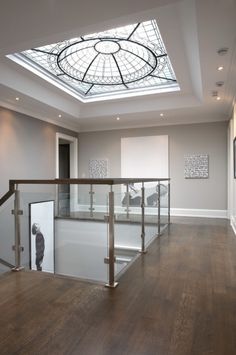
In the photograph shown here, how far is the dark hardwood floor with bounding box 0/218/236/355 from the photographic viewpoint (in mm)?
1752

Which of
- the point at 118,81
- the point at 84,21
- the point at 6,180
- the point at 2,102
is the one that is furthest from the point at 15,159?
the point at 84,21

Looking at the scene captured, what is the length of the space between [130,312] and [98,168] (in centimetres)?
652

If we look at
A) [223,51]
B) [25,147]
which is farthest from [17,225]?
[223,51]

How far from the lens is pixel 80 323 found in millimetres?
2010

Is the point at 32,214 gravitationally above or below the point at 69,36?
below

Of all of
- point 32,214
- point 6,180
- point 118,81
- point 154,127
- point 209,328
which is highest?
point 118,81

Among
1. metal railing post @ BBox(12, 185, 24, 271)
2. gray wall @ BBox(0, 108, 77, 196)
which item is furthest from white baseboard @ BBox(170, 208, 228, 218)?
metal railing post @ BBox(12, 185, 24, 271)

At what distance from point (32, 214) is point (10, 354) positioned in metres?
3.75

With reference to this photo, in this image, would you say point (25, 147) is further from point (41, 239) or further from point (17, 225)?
point (17, 225)

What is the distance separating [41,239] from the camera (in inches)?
215

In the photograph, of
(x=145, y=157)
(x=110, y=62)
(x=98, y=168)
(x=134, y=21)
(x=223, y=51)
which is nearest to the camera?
(x=134, y=21)

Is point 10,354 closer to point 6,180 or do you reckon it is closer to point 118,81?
point 6,180

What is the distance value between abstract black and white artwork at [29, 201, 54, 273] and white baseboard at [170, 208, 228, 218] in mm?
3798

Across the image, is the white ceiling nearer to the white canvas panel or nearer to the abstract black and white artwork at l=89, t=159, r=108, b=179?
the white canvas panel
